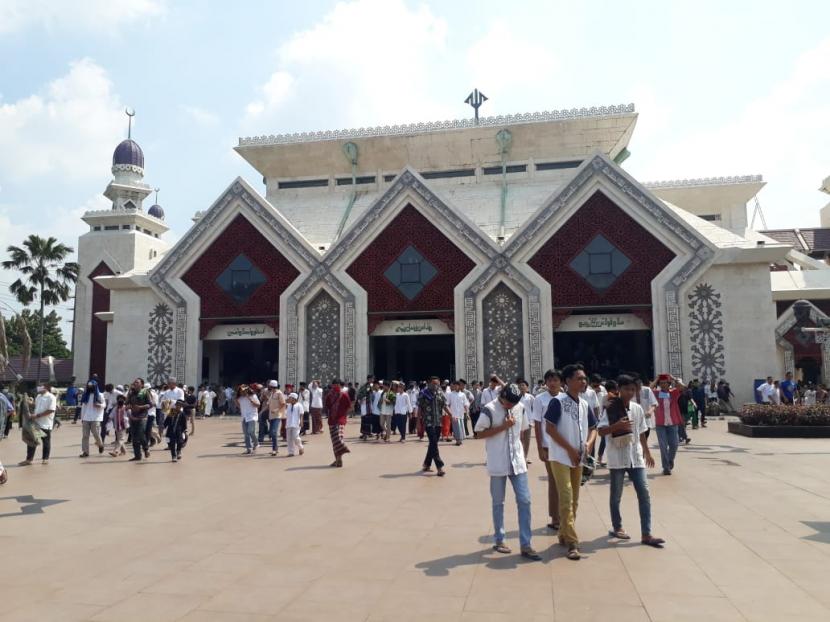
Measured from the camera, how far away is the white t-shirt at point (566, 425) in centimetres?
623

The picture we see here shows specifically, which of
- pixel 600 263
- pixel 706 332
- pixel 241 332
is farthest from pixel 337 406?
pixel 241 332

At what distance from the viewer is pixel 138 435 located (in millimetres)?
13398

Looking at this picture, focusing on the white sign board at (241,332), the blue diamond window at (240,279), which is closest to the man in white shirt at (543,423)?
the white sign board at (241,332)

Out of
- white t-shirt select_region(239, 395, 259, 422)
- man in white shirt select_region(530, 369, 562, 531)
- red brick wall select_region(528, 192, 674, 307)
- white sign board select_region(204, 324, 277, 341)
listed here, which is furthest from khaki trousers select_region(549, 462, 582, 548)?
white sign board select_region(204, 324, 277, 341)

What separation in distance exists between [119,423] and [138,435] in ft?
5.90

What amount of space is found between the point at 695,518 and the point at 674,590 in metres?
2.80

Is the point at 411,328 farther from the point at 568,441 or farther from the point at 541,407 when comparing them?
the point at 568,441

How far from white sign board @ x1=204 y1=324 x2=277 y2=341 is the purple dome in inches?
980

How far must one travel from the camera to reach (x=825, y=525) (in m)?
7.05

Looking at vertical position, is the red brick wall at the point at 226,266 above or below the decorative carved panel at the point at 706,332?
above

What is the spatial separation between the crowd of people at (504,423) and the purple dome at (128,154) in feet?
119

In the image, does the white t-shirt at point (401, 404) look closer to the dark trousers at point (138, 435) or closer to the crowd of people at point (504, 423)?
the crowd of people at point (504, 423)

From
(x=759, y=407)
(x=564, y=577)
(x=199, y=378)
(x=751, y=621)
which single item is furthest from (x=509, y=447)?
(x=199, y=378)

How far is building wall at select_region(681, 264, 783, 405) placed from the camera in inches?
999
